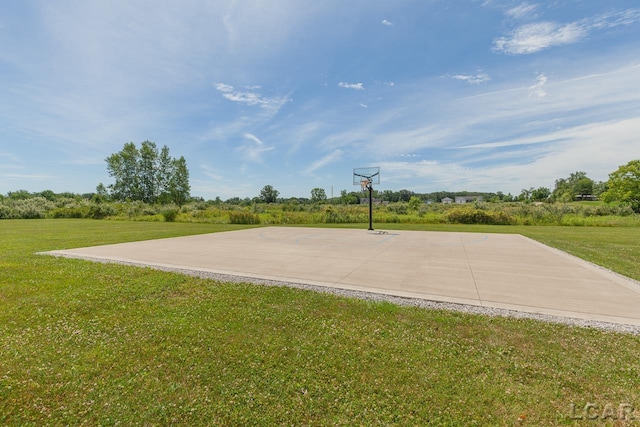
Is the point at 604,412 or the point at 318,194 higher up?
the point at 318,194

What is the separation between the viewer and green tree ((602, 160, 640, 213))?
28.9 meters

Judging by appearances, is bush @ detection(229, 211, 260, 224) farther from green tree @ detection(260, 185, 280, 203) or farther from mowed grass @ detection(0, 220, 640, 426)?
green tree @ detection(260, 185, 280, 203)

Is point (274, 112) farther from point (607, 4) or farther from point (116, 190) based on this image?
point (116, 190)

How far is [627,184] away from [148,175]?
6425 cm

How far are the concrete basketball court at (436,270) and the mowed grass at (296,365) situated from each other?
33.3 inches

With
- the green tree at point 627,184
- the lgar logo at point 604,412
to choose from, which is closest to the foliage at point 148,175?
the lgar logo at point 604,412

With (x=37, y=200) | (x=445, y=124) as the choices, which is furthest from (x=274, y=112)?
(x=37, y=200)

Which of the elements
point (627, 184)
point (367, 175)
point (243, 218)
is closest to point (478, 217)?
point (367, 175)

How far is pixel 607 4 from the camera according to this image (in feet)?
25.3

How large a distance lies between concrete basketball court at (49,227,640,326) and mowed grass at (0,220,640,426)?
846 mm

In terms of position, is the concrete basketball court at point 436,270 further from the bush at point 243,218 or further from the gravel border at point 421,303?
the bush at point 243,218

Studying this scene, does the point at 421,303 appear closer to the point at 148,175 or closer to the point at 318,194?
the point at 148,175

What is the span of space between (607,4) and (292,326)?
12978 millimetres

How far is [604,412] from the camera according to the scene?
5.75ft
